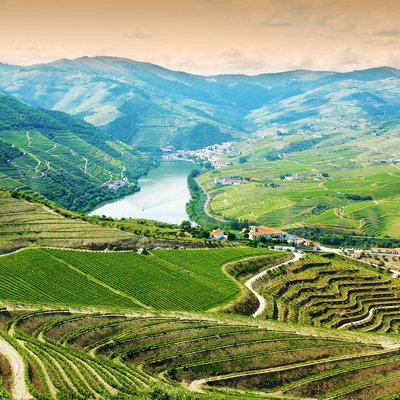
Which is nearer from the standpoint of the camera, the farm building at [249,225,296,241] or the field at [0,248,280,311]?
the field at [0,248,280,311]

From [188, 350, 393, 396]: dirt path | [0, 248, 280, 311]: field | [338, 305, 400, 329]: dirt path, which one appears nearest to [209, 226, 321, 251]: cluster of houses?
[0, 248, 280, 311]: field

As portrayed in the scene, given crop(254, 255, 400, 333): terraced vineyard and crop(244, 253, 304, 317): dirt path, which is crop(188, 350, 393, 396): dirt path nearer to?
crop(254, 255, 400, 333): terraced vineyard

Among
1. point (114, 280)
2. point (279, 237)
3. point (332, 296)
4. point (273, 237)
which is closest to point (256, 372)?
point (114, 280)

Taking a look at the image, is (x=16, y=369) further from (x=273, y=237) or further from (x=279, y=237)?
(x=279, y=237)

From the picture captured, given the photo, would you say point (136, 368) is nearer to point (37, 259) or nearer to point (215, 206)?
point (37, 259)

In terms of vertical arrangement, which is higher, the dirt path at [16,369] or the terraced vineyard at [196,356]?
the dirt path at [16,369]

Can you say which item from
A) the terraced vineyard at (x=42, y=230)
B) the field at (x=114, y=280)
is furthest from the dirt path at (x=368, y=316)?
the terraced vineyard at (x=42, y=230)

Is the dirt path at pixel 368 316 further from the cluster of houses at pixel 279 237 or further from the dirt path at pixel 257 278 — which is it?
the cluster of houses at pixel 279 237
